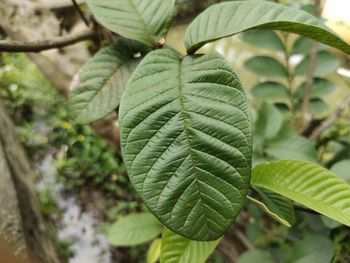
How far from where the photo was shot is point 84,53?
5.42ft

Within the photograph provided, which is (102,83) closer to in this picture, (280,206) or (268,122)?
(280,206)

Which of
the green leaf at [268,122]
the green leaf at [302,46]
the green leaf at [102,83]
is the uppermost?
the green leaf at [102,83]

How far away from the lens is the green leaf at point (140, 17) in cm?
72

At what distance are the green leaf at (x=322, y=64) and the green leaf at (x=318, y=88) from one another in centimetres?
3

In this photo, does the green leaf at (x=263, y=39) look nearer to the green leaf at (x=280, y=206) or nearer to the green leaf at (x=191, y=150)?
the green leaf at (x=280, y=206)

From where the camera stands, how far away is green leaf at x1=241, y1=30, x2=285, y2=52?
4.42 feet

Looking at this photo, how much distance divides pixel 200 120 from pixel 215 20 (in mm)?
213

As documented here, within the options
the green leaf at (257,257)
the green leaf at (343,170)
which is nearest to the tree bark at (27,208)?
the green leaf at (257,257)

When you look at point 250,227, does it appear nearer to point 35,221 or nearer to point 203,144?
point 35,221

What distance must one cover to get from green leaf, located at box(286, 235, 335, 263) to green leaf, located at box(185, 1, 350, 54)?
663 millimetres

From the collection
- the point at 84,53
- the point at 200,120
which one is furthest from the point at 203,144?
the point at 84,53

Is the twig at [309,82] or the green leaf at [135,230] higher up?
the twig at [309,82]

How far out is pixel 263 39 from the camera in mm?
1357

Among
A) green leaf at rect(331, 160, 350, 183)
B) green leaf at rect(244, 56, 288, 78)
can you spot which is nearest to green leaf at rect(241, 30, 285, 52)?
green leaf at rect(244, 56, 288, 78)
